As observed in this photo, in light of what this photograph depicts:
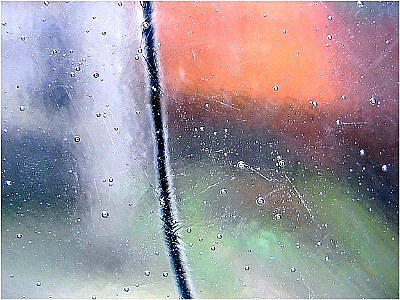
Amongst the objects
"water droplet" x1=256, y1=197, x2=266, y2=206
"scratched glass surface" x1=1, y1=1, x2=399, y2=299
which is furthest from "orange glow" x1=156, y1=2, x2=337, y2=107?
"water droplet" x1=256, y1=197, x2=266, y2=206

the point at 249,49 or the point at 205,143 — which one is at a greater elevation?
the point at 249,49

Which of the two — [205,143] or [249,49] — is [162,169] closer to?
[205,143]

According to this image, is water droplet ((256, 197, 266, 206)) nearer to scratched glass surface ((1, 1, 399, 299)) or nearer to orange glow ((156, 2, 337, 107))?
scratched glass surface ((1, 1, 399, 299))

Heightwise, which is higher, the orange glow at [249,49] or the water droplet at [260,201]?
the orange glow at [249,49]

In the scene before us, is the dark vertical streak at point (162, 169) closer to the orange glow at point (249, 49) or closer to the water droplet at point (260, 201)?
the orange glow at point (249, 49)

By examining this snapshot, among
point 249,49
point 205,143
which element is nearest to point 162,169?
point 205,143

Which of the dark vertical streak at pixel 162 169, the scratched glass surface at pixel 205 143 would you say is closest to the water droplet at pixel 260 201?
Result: the scratched glass surface at pixel 205 143

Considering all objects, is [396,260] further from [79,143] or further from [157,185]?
[79,143]
